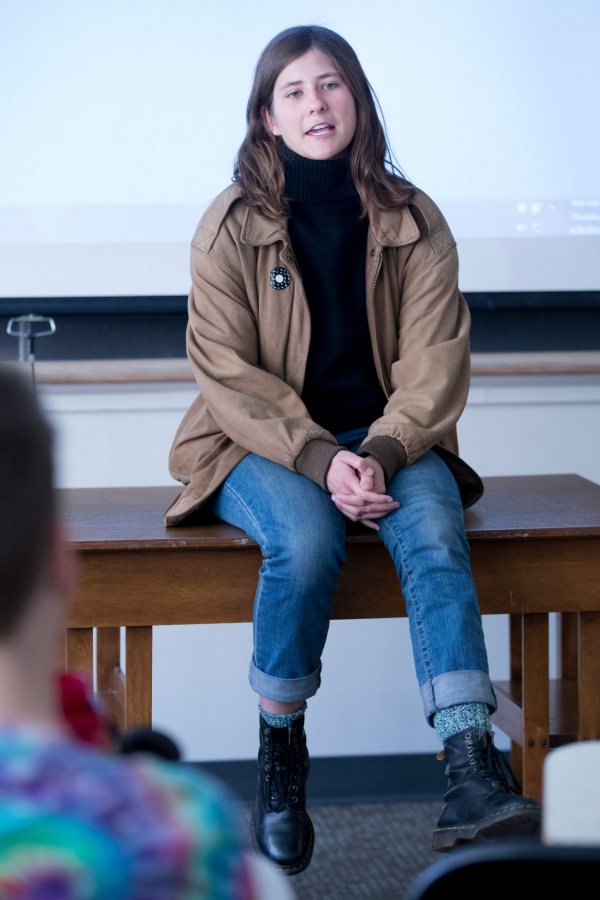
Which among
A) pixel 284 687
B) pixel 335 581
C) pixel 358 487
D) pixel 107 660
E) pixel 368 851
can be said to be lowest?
pixel 368 851

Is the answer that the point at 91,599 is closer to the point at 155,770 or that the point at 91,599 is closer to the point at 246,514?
the point at 246,514

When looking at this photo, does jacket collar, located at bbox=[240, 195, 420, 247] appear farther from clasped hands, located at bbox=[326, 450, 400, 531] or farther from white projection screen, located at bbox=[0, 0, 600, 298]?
white projection screen, located at bbox=[0, 0, 600, 298]

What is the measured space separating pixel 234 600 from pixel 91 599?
226 millimetres

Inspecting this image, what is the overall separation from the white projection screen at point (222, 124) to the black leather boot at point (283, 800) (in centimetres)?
110

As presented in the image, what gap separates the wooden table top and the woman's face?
25.9 inches

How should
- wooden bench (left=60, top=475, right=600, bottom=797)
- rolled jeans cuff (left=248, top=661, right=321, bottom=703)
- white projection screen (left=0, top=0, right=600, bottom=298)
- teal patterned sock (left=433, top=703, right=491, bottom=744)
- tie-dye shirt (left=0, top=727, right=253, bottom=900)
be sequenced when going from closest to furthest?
1. tie-dye shirt (left=0, top=727, right=253, bottom=900)
2. teal patterned sock (left=433, top=703, right=491, bottom=744)
3. rolled jeans cuff (left=248, top=661, right=321, bottom=703)
4. wooden bench (left=60, top=475, right=600, bottom=797)
5. white projection screen (left=0, top=0, right=600, bottom=298)

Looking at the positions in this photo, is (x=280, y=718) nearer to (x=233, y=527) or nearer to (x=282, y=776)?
(x=282, y=776)

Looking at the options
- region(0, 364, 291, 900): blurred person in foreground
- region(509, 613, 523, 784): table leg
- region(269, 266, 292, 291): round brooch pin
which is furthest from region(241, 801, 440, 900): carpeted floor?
region(0, 364, 291, 900): blurred person in foreground

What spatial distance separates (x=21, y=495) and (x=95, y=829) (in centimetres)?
17

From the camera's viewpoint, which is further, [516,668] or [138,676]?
[516,668]


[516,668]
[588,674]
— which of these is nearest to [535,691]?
[588,674]

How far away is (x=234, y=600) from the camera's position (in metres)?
1.86

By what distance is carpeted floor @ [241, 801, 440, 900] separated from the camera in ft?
7.02

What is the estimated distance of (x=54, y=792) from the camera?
511 mm
